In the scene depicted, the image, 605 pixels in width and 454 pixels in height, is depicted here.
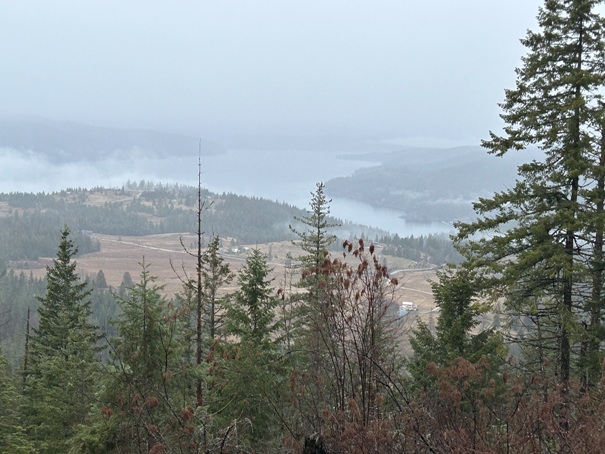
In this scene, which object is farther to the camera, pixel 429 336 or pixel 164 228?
pixel 164 228

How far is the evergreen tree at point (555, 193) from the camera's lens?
8.07m

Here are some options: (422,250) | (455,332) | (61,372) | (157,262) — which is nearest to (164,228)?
(157,262)

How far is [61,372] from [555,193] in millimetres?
11378

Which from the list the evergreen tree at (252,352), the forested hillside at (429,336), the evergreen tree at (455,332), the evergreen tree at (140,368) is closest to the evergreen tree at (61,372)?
the forested hillside at (429,336)

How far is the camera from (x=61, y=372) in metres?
11.7

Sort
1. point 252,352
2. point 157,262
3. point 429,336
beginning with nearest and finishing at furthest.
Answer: point 252,352 → point 429,336 → point 157,262

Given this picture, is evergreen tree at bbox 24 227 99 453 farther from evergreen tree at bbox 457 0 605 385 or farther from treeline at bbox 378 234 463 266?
treeline at bbox 378 234 463 266

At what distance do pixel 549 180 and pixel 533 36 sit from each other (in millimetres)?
2655

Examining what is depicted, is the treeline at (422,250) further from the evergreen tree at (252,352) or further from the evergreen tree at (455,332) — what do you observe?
the evergreen tree at (455,332)

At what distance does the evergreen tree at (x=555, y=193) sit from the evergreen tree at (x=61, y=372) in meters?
6.89

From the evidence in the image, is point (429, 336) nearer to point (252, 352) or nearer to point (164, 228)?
point (252, 352)

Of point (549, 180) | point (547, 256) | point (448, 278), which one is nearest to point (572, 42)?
point (549, 180)

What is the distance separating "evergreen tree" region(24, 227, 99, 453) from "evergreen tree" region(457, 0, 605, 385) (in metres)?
6.89

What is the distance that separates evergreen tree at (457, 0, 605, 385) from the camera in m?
8.07
